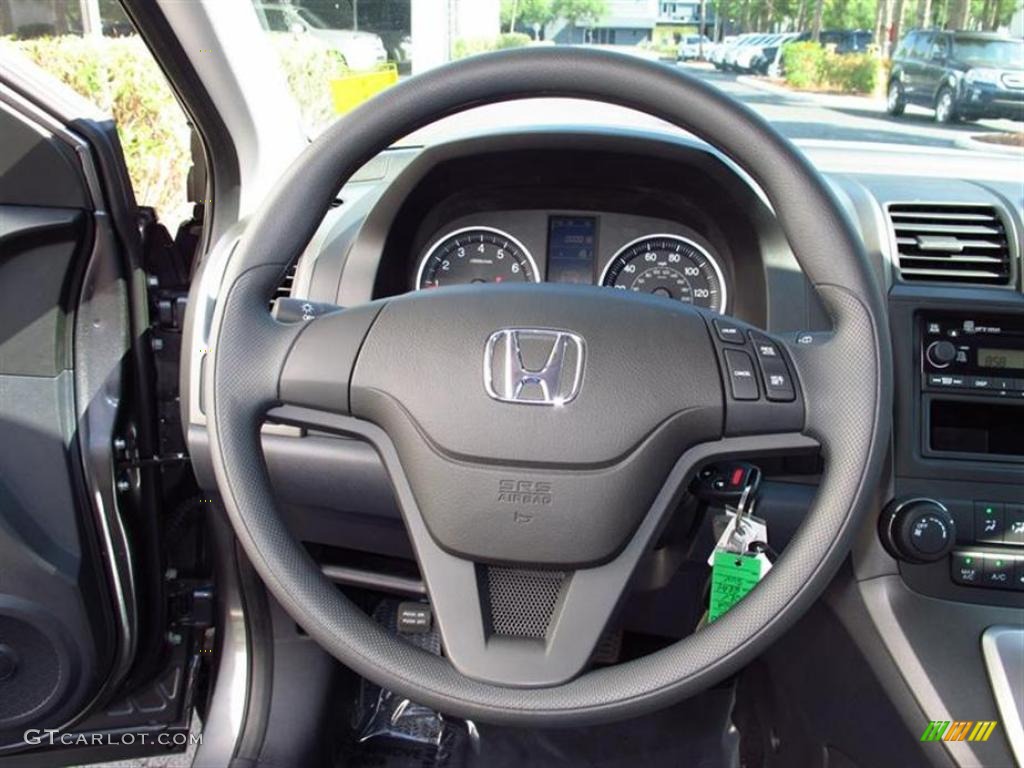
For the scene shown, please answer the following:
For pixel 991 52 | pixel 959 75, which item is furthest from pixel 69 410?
pixel 991 52

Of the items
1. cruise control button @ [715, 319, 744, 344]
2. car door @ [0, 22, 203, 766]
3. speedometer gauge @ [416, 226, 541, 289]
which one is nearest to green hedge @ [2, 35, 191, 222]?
car door @ [0, 22, 203, 766]

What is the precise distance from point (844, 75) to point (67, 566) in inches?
77.3

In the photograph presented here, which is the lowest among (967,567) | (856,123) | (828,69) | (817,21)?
(967,567)

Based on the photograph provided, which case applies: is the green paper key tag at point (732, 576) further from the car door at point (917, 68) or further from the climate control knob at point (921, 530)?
the car door at point (917, 68)

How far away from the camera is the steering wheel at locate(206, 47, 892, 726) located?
3.23 feet

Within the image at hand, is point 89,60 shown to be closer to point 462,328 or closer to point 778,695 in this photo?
point 462,328

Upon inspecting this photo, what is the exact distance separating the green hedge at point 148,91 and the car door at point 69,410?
5.7 inches

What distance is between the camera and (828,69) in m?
2.22

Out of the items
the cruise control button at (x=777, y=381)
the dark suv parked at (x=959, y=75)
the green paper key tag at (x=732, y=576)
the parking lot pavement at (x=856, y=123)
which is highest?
the dark suv parked at (x=959, y=75)

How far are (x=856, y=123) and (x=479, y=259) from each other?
1010 millimetres

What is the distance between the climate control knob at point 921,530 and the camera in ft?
4.26

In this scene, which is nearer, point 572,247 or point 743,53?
point 572,247

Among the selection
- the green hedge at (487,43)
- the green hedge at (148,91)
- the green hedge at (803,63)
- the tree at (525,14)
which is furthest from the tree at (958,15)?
the green hedge at (148,91)

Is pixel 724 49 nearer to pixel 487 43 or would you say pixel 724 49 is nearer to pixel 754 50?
pixel 754 50
